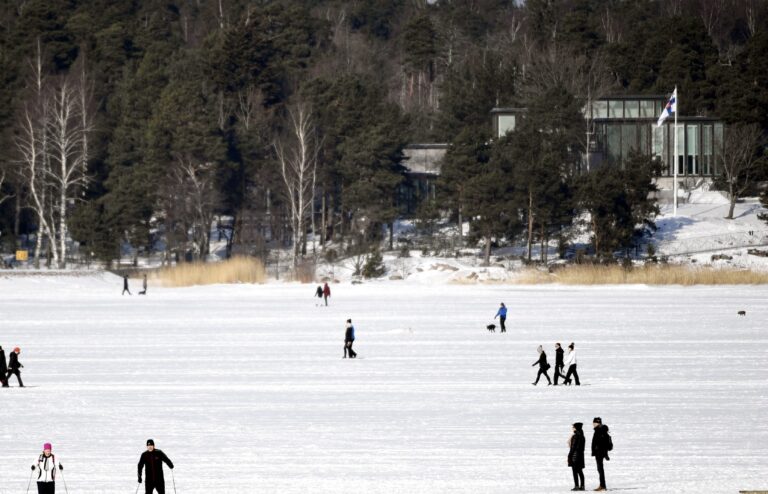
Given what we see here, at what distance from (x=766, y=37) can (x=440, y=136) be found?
2086cm

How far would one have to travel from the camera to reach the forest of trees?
69.4 metres

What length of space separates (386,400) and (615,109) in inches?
2419

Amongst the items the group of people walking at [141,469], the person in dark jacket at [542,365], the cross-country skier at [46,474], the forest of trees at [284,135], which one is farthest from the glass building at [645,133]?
the cross-country skier at [46,474]

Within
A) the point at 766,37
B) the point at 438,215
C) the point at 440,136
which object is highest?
the point at 766,37

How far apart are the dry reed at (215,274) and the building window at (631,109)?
2905cm

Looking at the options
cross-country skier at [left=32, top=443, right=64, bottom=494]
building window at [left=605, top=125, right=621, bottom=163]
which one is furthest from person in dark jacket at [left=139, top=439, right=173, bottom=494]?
building window at [left=605, top=125, right=621, bottom=163]

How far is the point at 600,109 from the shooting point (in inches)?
3295

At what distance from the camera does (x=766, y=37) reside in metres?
81.6

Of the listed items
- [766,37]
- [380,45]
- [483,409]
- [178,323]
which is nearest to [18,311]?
[178,323]

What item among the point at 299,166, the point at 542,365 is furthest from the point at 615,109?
the point at 542,365

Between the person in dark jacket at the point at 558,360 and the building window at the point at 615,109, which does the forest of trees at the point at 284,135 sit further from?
the person in dark jacket at the point at 558,360

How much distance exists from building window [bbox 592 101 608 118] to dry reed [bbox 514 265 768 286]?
73.3 ft

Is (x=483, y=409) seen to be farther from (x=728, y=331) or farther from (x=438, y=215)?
(x=438, y=215)

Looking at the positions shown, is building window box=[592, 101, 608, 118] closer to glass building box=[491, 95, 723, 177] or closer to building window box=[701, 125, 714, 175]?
glass building box=[491, 95, 723, 177]
